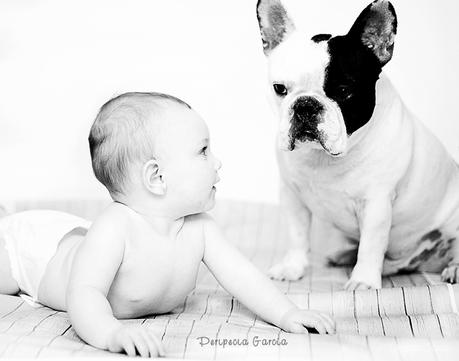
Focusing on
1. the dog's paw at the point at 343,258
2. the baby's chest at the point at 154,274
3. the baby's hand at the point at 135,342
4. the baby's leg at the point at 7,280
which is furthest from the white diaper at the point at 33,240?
the dog's paw at the point at 343,258

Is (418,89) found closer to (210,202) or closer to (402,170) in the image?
(402,170)

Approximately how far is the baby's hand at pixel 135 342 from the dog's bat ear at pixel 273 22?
82 cm

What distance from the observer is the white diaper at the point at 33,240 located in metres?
1.59

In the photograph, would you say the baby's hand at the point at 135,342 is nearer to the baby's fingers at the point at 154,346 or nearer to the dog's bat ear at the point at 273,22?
the baby's fingers at the point at 154,346

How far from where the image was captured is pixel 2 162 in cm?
296

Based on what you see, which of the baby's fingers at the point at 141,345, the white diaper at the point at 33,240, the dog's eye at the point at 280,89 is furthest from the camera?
the dog's eye at the point at 280,89

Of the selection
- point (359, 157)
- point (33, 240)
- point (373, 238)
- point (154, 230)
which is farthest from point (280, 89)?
point (33, 240)

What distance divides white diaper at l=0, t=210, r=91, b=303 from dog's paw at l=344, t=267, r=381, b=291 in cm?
56

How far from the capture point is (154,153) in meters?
1.37

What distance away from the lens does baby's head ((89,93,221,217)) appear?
136 centimetres

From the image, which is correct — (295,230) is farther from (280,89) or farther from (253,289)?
(253,289)

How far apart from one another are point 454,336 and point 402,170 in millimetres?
504

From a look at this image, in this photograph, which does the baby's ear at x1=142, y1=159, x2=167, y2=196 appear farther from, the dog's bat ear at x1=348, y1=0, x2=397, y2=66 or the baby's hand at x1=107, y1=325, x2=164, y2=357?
the dog's bat ear at x1=348, y1=0, x2=397, y2=66

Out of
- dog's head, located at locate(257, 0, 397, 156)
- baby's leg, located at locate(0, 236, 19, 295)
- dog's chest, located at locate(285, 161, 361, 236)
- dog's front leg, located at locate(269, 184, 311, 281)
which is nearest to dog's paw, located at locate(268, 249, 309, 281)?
dog's front leg, located at locate(269, 184, 311, 281)
